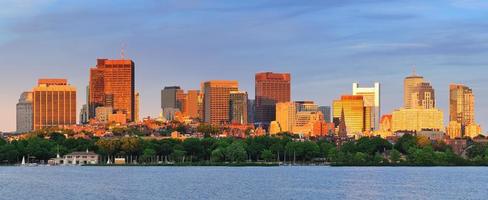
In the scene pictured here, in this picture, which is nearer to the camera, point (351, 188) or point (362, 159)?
point (351, 188)

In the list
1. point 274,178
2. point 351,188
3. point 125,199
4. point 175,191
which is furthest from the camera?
point 274,178

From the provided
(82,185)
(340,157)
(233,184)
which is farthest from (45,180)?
(340,157)

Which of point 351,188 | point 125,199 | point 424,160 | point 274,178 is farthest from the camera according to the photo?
point 424,160

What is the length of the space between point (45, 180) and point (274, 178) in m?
27.8

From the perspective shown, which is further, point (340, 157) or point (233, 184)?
point (340, 157)

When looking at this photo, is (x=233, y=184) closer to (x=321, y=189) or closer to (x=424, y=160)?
(x=321, y=189)

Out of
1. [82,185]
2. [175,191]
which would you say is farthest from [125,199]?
[82,185]

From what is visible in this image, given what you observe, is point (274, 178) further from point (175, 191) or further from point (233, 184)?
point (175, 191)

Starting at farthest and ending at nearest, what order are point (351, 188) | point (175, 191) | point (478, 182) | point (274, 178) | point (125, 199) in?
A: point (274, 178), point (478, 182), point (351, 188), point (175, 191), point (125, 199)

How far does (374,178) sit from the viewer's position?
443 feet

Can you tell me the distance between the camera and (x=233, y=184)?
4619 inches

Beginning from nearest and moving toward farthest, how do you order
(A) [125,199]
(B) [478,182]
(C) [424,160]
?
(A) [125,199]
(B) [478,182]
(C) [424,160]

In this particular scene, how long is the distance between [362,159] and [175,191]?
96539 mm

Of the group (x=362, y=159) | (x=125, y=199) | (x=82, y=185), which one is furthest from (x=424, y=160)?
(x=125, y=199)
